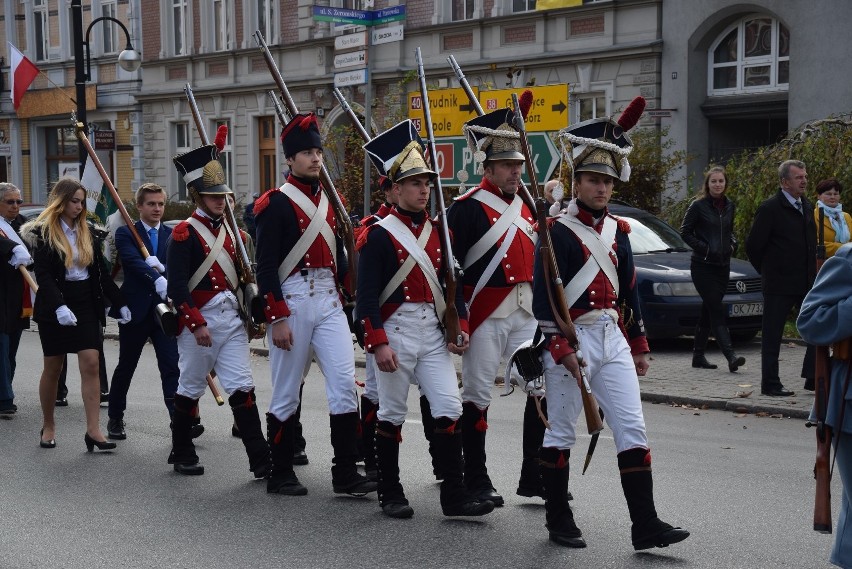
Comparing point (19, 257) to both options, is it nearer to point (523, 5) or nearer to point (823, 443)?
point (823, 443)

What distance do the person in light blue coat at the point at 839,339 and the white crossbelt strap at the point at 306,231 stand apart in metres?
3.35

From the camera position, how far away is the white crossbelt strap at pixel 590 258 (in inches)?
249

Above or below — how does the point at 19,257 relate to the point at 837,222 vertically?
below

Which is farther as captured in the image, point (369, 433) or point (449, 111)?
point (449, 111)

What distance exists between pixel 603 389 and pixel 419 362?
3.84 feet

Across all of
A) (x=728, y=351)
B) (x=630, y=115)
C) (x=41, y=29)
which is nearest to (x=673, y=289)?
(x=728, y=351)

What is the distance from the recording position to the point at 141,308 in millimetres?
9578

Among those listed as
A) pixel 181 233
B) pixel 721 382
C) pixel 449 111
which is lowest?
pixel 721 382

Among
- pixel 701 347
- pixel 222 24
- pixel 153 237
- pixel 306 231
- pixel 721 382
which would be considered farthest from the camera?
pixel 222 24

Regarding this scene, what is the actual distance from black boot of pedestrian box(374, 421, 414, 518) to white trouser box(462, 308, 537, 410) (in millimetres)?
485


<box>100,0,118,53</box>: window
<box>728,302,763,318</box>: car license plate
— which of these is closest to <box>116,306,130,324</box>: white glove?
<box>728,302,763,318</box>: car license plate

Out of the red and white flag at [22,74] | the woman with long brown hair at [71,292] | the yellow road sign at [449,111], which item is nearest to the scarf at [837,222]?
the yellow road sign at [449,111]

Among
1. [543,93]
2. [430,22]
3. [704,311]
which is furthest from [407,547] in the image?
[430,22]

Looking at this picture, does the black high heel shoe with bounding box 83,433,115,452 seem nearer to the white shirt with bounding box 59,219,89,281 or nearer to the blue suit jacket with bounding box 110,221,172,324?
the blue suit jacket with bounding box 110,221,172,324
